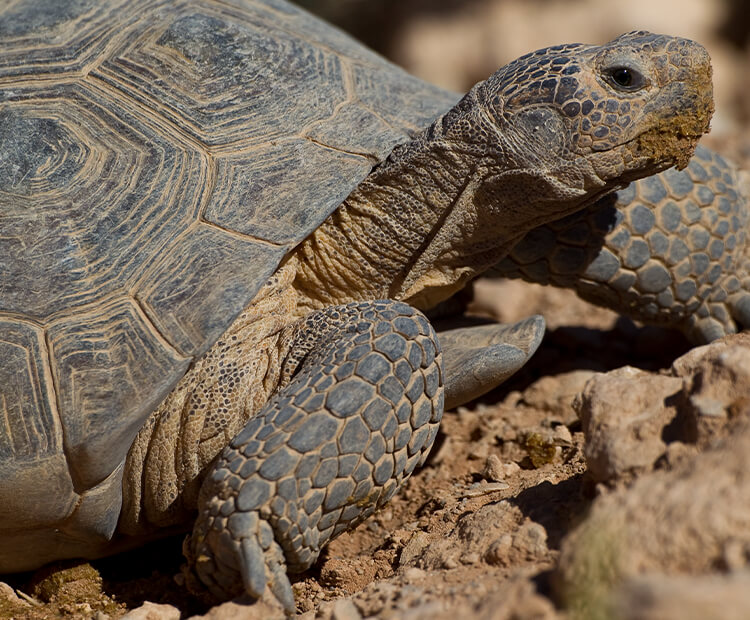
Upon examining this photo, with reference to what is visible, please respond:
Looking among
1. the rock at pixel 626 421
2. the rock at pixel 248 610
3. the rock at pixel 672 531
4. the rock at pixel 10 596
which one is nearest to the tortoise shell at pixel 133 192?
the rock at pixel 10 596

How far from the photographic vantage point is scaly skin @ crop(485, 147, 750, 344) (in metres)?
3.11

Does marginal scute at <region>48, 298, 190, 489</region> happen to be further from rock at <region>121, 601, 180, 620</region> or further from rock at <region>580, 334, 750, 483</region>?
rock at <region>580, 334, 750, 483</region>

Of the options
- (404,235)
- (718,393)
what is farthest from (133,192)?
(718,393)

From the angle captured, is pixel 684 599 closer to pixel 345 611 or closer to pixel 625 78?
pixel 345 611

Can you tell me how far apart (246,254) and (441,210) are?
2.54 ft

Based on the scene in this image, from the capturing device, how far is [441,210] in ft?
9.20

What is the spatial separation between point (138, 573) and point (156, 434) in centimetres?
72

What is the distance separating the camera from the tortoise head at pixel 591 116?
246 cm

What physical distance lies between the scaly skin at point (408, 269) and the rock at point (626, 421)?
568mm

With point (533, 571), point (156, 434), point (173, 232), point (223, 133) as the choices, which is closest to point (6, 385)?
point (156, 434)

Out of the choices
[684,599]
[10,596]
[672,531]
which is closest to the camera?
[684,599]

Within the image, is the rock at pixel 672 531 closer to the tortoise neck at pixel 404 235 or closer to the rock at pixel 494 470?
the rock at pixel 494 470

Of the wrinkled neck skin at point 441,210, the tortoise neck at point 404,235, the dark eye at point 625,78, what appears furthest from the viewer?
the tortoise neck at point 404,235

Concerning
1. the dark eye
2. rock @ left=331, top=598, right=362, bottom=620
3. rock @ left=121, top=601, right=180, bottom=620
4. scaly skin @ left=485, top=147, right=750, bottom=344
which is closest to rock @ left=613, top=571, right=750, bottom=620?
rock @ left=331, top=598, right=362, bottom=620
